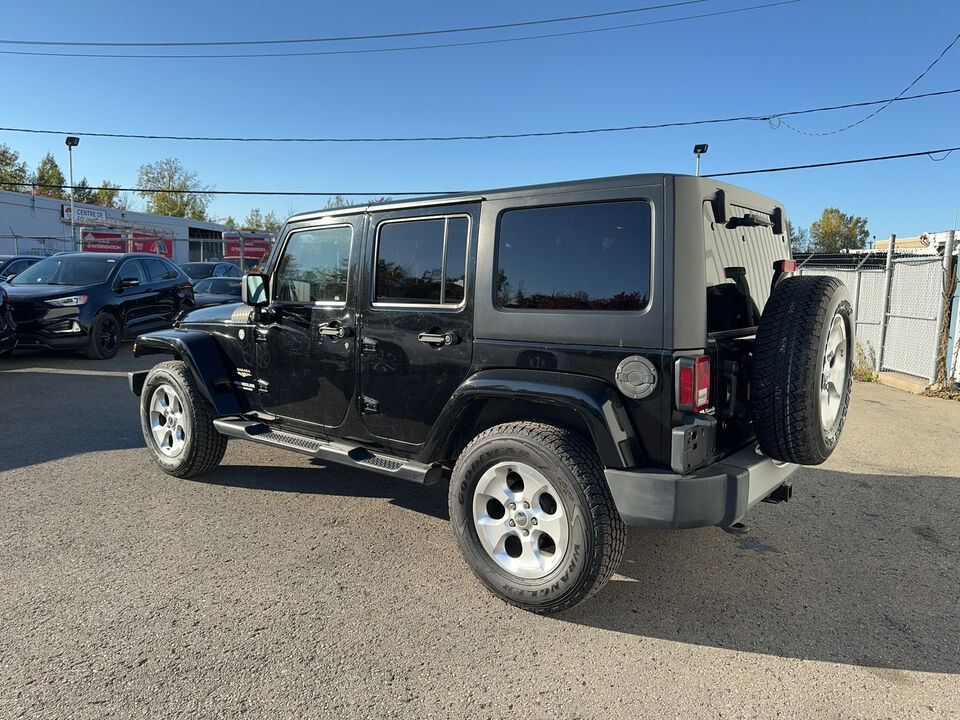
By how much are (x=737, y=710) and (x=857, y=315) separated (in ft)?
38.8

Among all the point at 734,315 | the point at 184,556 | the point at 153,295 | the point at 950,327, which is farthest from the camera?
the point at 153,295

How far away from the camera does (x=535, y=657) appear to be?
111 inches

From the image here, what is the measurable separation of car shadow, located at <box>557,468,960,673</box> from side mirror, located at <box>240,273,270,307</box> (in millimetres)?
2834

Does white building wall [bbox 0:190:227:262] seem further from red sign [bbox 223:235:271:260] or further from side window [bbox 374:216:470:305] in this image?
side window [bbox 374:216:470:305]

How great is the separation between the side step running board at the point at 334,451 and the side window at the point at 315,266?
0.91m

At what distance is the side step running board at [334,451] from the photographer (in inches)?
145

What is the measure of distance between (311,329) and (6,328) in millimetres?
7484

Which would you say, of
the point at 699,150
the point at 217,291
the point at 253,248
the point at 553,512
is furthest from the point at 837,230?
the point at 553,512

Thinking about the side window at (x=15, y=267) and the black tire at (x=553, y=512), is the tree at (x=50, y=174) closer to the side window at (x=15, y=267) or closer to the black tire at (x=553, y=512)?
the side window at (x=15, y=267)

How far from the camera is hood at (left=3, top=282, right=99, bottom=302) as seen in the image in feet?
33.8

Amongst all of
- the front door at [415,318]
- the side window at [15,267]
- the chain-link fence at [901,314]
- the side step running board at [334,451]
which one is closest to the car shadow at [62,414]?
the side step running board at [334,451]

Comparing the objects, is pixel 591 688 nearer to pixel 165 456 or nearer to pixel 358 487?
pixel 358 487

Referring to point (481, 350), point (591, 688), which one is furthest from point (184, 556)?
point (591, 688)

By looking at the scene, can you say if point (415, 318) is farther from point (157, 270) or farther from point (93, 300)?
point (157, 270)
